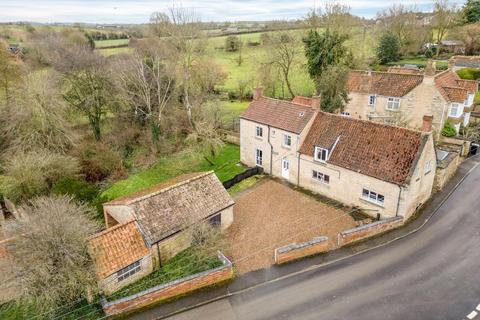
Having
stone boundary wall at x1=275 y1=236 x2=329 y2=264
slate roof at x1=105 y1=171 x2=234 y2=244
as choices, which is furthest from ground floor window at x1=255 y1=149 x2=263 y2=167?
stone boundary wall at x1=275 y1=236 x2=329 y2=264

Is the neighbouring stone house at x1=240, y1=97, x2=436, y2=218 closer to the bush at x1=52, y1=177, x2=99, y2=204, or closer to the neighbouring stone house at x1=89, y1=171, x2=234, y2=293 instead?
the neighbouring stone house at x1=89, y1=171, x2=234, y2=293

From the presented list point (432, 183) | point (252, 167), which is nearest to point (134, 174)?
point (252, 167)

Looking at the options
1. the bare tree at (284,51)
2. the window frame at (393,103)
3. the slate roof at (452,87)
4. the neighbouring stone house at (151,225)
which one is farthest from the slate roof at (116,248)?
the bare tree at (284,51)

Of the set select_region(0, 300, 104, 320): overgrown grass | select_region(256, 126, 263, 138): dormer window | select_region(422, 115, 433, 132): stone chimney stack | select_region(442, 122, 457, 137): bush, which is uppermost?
select_region(422, 115, 433, 132): stone chimney stack

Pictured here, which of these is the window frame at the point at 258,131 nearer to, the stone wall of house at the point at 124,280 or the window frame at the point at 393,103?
the stone wall of house at the point at 124,280

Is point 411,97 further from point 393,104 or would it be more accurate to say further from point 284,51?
point 284,51
